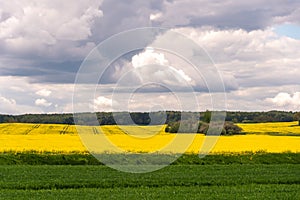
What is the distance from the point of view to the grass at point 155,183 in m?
21.1

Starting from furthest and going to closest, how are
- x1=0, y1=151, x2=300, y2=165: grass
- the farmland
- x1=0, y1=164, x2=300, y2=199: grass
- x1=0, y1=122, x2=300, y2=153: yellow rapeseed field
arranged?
1. x1=0, y1=151, x2=300, y2=165: grass
2. x1=0, y1=122, x2=300, y2=153: yellow rapeseed field
3. the farmland
4. x1=0, y1=164, x2=300, y2=199: grass

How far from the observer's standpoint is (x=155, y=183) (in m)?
24.9

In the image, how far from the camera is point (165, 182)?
25125 millimetres

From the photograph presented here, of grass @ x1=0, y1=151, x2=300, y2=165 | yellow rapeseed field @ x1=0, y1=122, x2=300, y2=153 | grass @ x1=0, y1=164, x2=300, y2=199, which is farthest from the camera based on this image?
grass @ x1=0, y1=151, x2=300, y2=165

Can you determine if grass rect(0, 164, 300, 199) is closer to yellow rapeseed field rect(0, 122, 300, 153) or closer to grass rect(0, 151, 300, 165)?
yellow rapeseed field rect(0, 122, 300, 153)

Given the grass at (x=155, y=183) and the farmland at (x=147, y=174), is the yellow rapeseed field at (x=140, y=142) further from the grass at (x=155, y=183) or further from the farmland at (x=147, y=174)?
the grass at (x=155, y=183)

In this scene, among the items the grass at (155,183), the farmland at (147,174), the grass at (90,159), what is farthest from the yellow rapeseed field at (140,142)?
the grass at (155,183)

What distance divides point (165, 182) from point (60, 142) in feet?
64.9

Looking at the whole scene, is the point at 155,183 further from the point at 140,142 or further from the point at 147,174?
the point at 140,142

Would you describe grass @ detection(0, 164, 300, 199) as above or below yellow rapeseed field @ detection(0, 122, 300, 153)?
below

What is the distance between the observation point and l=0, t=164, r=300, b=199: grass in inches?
830

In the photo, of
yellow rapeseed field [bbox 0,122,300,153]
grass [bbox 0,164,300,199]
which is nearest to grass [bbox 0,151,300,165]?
yellow rapeseed field [bbox 0,122,300,153]

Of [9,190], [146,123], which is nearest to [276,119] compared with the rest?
[146,123]

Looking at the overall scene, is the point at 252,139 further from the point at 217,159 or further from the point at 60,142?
the point at 60,142
